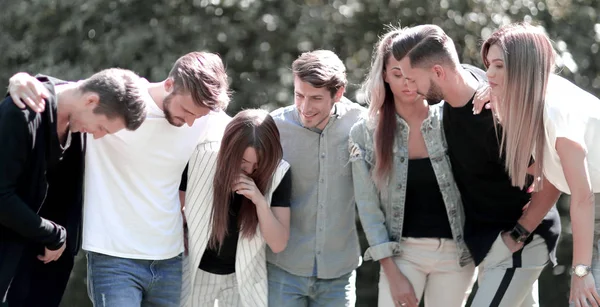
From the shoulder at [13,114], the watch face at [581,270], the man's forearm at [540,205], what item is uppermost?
the shoulder at [13,114]

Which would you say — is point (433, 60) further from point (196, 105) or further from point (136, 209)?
point (136, 209)

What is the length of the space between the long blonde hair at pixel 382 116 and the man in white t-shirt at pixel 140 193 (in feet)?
2.30

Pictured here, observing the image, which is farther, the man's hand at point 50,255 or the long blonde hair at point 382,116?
the long blonde hair at point 382,116

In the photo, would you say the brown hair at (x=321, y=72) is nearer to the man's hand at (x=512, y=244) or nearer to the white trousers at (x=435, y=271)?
the white trousers at (x=435, y=271)

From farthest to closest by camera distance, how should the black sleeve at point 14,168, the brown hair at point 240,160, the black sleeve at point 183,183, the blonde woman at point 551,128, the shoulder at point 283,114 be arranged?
1. the shoulder at point 283,114
2. the black sleeve at point 183,183
3. the brown hair at point 240,160
4. the blonde woman at point 551,128
5. the black sleeve at point 14,168

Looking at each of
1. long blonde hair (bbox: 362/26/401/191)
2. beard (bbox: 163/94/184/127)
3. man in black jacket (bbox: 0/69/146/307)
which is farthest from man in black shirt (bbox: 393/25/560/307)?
man in black jacket (bbox: 0/69/146/307)

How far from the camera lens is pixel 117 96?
386 centimetres

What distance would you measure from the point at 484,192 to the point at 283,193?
90 centimetres

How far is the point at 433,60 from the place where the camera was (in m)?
4.25

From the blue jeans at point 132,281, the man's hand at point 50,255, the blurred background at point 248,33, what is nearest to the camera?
the man's hand at point 50,255

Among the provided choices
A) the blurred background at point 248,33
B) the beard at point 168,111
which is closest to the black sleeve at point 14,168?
the beard at point 168,111

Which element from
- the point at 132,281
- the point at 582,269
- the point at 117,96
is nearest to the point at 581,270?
the point at 582,269

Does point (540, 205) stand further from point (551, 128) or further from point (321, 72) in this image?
point (321, 72)

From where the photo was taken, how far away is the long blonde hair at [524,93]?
3789 millimetres
